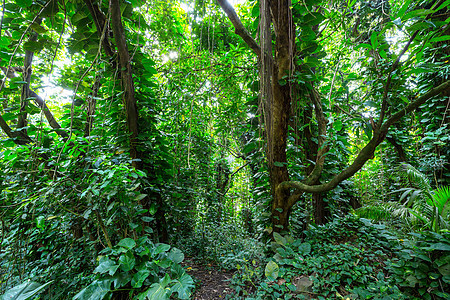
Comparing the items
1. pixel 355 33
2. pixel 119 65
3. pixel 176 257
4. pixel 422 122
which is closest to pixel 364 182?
pixel 422 122

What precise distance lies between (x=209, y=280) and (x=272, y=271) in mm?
1092

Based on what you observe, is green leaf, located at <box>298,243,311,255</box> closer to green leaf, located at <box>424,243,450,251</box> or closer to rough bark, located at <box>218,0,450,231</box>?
rough bark, located at <box>218,0,450,231</box>

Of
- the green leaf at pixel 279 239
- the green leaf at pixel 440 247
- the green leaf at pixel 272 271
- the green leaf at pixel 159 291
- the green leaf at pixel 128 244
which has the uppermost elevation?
the green leaf at pixel 128 244

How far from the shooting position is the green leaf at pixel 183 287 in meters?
1.17

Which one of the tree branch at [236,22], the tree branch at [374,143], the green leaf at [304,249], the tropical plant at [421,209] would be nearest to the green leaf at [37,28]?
the tree branch at [236,22]

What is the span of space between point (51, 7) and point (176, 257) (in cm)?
182

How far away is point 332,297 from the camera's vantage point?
1486mm

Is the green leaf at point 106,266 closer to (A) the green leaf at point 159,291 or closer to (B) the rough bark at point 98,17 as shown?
(A) the green leaf at point 159,291

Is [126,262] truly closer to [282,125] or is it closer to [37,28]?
[37,28]

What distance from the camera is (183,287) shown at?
1.21m

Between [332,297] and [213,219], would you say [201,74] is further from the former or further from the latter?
[213,219]

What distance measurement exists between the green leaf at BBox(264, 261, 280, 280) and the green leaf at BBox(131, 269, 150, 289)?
3.31ft

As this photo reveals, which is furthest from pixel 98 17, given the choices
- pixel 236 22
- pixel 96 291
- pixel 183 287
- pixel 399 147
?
pixel 399 147

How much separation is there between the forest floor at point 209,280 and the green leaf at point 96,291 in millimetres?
1154
